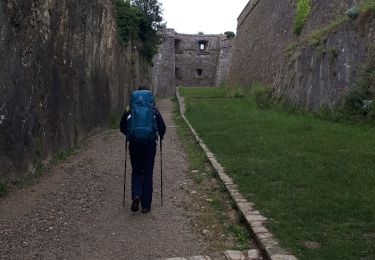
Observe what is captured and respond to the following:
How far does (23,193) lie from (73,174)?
1633mm

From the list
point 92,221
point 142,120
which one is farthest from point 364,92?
point 92,221

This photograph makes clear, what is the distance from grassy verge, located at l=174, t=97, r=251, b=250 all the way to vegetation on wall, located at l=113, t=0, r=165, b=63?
10.9 meters

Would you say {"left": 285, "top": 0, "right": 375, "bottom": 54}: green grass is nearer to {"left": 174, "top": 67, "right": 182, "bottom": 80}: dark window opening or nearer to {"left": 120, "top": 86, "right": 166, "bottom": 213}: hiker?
{"left": 120, "top": 86, "right": 166, "bottom": 213}: hiker

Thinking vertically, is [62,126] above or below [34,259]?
above

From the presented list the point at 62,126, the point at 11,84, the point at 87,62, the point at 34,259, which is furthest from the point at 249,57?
the point at 34,259

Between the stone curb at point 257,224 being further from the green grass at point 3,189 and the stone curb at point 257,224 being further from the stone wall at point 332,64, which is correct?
the stone wall at point 332,64

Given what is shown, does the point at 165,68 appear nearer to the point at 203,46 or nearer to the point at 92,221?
the point at 203,46

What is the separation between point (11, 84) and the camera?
7.21 meters

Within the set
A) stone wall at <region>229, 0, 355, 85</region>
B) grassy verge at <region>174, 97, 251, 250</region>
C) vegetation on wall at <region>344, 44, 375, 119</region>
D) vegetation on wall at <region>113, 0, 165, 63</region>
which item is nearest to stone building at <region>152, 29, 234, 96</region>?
stone wall at <region>229, 0, 355, 85</region>

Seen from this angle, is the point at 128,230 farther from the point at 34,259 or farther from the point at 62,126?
the point at 62,126

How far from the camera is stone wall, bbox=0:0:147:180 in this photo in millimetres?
7152

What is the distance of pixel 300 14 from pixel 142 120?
18595 millimetres

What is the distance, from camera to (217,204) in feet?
22.5

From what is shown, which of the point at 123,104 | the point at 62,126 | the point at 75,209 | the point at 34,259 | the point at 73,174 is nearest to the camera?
the point at 34,259
